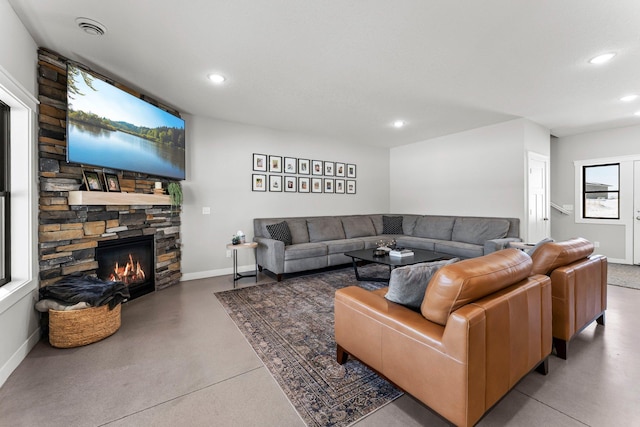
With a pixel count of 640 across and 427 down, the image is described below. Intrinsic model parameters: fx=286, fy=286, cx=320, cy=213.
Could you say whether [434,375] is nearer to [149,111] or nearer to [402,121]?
[149,111]

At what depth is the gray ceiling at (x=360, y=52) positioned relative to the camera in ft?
6.61

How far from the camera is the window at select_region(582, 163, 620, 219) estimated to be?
5.28m

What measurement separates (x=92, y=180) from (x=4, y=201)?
2.53ft

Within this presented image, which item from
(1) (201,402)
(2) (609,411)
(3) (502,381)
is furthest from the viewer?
(1) (201,402)

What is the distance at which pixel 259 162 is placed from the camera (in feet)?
16.3

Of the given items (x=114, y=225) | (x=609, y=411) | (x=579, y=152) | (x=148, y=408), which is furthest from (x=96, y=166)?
(x=579, y=152)

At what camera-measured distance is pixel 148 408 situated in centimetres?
164

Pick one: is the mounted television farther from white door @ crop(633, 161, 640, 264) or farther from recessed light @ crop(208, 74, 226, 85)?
white door @ crop(633, 161, 640, 264)

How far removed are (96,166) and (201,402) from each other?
2472mm

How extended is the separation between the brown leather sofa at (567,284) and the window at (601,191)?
14.1 ft

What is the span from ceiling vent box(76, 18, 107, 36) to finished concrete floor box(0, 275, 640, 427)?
2.53 meters

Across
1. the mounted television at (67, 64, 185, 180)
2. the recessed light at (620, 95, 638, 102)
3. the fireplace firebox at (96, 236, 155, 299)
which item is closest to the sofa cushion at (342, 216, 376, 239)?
the mounted television at (67, 64, 185, 180)

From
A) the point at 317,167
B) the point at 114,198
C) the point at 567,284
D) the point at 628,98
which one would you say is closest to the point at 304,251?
the point at 317,167

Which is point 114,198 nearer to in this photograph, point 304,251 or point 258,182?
point 258,182
